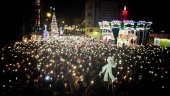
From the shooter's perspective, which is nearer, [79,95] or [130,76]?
[79,95]

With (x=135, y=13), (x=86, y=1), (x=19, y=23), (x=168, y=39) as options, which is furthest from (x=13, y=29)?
(x=86, y=1)

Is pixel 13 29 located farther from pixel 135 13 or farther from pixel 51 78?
pixel 135 13

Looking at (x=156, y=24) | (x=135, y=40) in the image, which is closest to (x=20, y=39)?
(x=135, y=40)

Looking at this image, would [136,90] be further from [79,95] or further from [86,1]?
[86,1]

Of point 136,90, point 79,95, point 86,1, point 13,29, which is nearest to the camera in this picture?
point 79,95

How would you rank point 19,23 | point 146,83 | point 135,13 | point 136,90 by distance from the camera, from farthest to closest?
point 135,13
point 19,23
point 146,83
point 136,90

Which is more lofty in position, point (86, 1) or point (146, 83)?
point (86, 1)

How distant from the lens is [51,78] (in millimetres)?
13289

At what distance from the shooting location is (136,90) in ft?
41.2

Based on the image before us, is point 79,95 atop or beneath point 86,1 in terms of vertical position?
beneath

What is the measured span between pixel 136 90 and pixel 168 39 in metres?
46.1

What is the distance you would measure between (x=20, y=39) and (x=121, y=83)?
49.7 meters

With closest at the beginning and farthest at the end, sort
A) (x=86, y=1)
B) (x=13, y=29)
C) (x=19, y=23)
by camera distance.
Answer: (x=13, y=29) → (x=19, y=23) → (x=86, y=1)

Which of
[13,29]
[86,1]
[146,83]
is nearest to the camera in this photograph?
[146,83]
